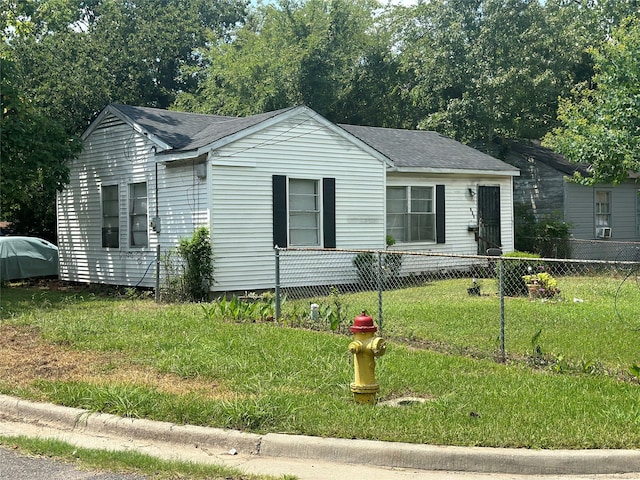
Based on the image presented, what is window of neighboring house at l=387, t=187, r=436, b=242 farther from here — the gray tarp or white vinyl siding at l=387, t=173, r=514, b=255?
the gray tarp

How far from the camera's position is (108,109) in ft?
56.8

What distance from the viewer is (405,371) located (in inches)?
299

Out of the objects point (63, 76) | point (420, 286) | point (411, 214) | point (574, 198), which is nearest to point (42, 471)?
point (420, 286)

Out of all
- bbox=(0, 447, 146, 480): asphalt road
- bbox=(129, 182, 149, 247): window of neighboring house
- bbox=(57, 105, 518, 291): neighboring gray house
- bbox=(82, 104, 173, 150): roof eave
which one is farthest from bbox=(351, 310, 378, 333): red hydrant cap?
bbox=(129, 182, 149, 247): window of neighboring house

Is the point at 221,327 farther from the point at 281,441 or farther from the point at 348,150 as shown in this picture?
the point at 348,150

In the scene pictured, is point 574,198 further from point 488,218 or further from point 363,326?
point 363,326

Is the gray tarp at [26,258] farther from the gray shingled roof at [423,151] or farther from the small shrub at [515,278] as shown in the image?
the small shrub at [515,278]

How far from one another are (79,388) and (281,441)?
244cm

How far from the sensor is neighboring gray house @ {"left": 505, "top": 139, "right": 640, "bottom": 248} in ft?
78.6

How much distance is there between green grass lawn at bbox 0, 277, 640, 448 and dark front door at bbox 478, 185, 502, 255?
7.36 metres

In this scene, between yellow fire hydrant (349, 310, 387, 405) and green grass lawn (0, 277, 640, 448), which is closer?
Result: green grass lawn (0, 277, 640, 448)

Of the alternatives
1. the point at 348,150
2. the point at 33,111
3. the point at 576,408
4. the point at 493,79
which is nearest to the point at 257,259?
the point at 348,150

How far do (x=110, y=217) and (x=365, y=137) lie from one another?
23.6 ft

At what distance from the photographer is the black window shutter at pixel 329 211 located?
16203 mm
